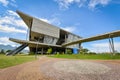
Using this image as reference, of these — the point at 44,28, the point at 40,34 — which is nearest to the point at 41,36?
the point at 40,34

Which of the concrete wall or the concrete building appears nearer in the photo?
the concrete building

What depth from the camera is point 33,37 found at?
52.5 m

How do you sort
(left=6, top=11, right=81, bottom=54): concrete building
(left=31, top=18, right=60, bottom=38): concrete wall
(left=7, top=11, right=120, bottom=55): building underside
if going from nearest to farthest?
(left=7, top=11, right=120, bottom=55): building underside → (left=6, top=11, right=81, bottom=54): concrete building → (left=31, top=18, right=60, bottom=38): concrete wall

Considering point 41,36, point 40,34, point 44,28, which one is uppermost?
point 44,28

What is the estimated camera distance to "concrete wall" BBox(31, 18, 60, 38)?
44.1 metres

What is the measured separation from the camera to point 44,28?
47.8 metres

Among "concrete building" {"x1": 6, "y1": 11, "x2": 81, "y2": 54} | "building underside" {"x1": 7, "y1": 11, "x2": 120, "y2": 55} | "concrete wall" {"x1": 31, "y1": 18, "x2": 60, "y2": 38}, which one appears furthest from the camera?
"concrete wall" {"x1": 31, "y1": 18, "x2": 60, "y2": 38}

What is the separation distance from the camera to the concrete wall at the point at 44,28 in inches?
1737

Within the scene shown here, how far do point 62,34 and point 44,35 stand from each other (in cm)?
Result: 1619

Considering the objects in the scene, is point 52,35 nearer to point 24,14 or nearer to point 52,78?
point 24,14

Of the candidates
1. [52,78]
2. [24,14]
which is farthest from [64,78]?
[24,14]

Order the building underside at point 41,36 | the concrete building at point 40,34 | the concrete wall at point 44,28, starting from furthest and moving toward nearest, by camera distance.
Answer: the concrete wall at point 44,28 < the concrete building at point 40,34 < the building underside at point 41,36

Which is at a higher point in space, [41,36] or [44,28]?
[44,28]

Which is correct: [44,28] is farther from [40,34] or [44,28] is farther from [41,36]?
[41,36]
